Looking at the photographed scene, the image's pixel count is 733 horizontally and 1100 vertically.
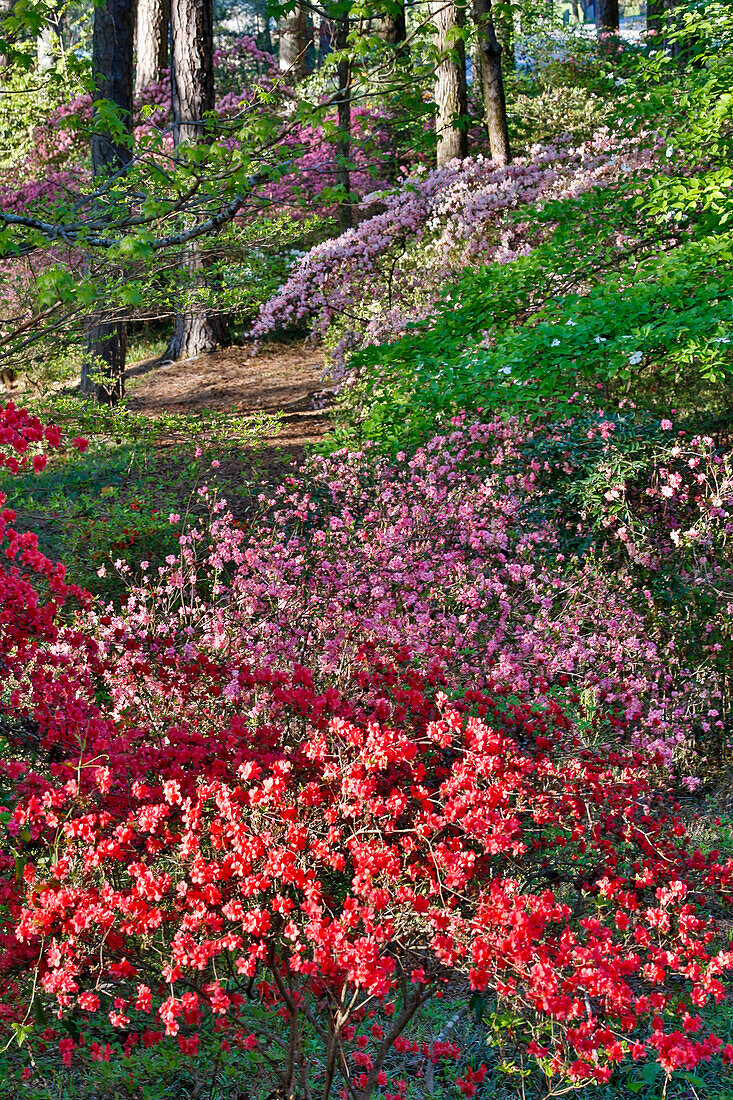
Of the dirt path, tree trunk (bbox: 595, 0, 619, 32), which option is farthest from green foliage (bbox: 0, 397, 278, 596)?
tree trunk (bbox: 595, 0, 619, 32)

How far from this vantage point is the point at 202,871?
2.14 m

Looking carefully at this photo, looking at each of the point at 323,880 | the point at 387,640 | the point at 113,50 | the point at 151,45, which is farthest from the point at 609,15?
the point at 323,880

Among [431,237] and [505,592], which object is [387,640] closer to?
[505,592]

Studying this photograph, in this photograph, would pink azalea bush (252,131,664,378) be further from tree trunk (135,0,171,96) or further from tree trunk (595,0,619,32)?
tree trunk (595,0,619,32)

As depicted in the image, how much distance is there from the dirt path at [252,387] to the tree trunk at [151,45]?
19.5 ft

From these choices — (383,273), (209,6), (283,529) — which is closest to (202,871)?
(283,529)

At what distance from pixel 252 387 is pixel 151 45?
8431 millimetres

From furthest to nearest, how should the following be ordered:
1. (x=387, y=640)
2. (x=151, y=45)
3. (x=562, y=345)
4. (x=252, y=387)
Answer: (x=151, y=45)
(x=252, y=387)
(x=562, y=345)
(x=387, y=640)

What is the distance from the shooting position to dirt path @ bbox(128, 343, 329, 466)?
31.1 ft

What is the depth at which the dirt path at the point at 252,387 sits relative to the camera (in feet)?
31.1

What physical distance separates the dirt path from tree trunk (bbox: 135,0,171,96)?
5.96 meters

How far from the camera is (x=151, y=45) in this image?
15742 mm

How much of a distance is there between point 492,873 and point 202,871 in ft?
2.75

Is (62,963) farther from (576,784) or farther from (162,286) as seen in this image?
(162,286)
